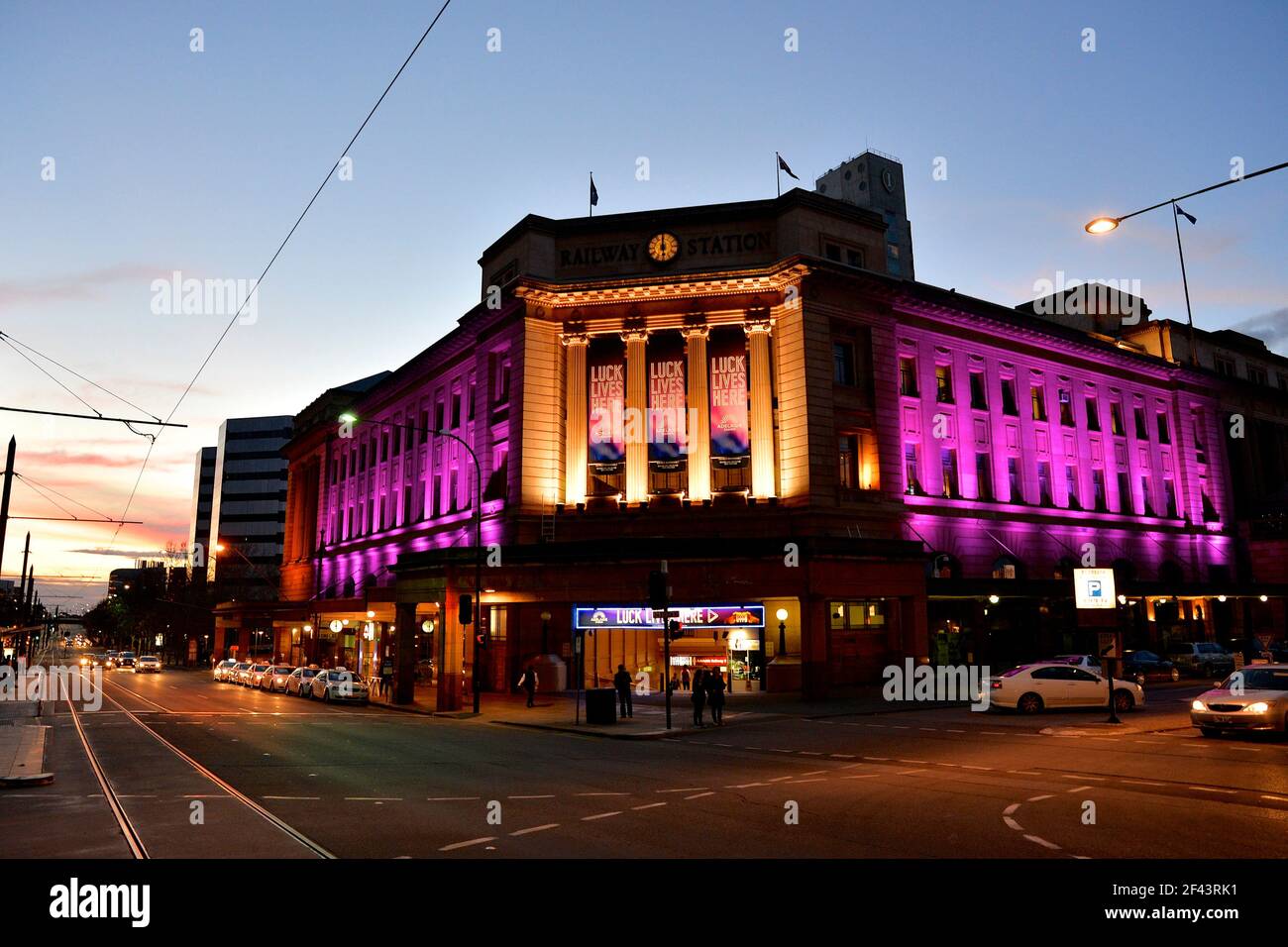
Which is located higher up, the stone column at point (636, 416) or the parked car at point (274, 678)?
the stone column at point (636, 416)

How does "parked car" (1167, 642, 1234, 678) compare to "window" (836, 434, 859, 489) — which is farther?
"parked car" (1167, 642, 1234, 678)

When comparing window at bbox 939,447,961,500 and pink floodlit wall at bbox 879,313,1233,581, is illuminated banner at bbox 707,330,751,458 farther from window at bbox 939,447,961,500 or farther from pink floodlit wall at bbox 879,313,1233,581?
window at bbox 939,447,961,500

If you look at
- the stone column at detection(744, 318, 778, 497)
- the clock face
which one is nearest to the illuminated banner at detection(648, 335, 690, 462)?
the stone column at detection(744, 318, 778, 497)

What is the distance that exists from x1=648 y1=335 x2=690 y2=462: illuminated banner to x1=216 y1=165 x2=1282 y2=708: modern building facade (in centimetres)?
11

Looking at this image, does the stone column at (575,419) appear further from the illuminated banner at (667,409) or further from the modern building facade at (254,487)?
the modern building facade at (254,487)

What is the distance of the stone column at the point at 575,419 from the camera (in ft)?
136

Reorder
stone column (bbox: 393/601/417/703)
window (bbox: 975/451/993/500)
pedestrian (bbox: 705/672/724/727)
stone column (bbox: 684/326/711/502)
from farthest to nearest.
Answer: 1. window (bbox: 975/451/993/500)
2. stone column (bbox: 684/326/711/502)
3. stone column (bbox: 393/601/417/703)
4. pedestrian (bbox: 705/672/724/727)

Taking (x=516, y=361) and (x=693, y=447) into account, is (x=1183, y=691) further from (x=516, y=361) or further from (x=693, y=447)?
(x=516, y=361)

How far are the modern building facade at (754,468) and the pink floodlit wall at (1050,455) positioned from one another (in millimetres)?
191

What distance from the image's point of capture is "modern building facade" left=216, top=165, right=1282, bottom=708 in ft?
118

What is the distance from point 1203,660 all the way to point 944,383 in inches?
718

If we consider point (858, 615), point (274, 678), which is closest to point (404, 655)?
point (274, 678)

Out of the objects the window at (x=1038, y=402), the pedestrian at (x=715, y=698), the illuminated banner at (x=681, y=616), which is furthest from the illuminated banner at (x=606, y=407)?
the window at (x=1038, y=402)
